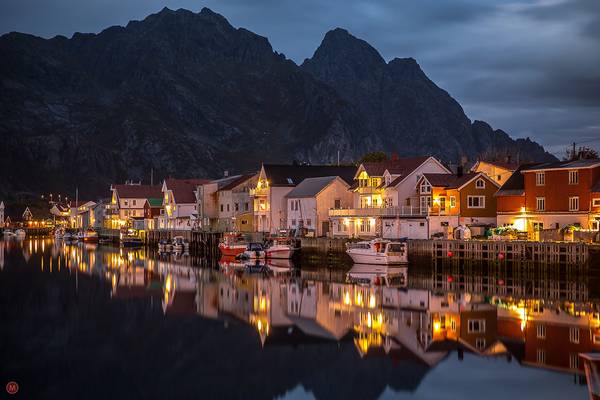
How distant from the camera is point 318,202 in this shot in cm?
8206

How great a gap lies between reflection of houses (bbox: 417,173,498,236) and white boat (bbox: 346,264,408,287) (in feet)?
22.5

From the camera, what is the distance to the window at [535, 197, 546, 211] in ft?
206

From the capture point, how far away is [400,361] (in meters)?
30.9

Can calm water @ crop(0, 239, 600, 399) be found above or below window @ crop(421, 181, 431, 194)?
below

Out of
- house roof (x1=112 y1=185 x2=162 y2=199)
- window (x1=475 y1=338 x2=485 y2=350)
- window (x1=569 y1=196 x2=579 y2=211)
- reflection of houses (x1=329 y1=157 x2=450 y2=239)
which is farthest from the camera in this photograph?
house roof (x1=112 y1=185 x2=162 y2=199)

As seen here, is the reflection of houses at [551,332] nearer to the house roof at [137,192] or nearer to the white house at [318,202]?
the white house at [318,202]

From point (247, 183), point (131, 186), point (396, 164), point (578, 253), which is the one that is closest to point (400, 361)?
point (578, 253)

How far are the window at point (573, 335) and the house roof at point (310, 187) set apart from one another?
160 ft

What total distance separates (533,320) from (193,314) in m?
18.6

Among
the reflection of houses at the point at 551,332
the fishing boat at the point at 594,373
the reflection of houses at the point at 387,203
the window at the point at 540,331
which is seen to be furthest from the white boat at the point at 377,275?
the fishing boat at the point at 594,373

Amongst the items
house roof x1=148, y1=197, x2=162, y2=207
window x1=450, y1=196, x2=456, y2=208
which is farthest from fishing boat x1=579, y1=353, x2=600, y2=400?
house roof x1=148, y1=197, x2=162, y2=207

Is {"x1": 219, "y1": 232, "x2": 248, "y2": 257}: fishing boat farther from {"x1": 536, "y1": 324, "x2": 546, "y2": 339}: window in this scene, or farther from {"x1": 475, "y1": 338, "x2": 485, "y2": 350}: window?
{"x1": 475, "y1": 338, "x2": 485, "y2": 350}: window

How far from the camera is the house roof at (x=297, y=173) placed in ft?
299

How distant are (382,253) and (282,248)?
14.6 metres
